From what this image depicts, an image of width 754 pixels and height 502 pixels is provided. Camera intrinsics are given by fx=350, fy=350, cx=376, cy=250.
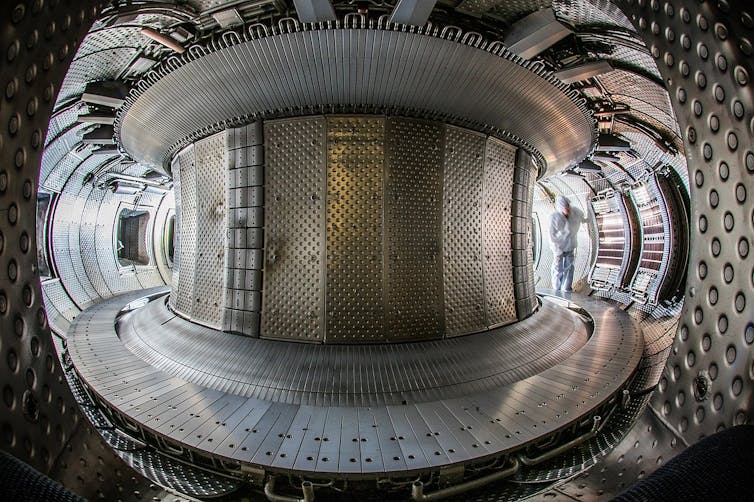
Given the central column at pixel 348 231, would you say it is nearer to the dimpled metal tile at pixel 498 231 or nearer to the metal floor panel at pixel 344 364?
the metal floor panel at pixel 344 364

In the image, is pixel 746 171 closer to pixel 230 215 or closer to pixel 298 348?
pixel 298 348

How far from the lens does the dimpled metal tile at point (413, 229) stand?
3248 millimetres

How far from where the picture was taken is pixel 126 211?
31.0 ft

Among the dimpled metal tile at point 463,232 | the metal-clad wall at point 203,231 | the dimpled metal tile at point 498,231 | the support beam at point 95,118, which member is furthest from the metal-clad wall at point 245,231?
the support beam at point 95,118

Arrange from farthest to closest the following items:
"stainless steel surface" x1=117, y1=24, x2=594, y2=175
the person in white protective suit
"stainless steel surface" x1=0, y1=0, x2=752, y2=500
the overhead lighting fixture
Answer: the person in white protective suit
the overhead lighting fixture
"stainless steel surface" x1=117, y1=24, x2=594, y2=175
"stainless steel surface" x1=0, y1=0, x2=752, y2=500

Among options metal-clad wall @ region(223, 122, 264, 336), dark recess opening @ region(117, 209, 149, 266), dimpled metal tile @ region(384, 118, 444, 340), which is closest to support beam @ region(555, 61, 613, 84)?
dimpled metal tile @ region(384, 118, 444, 340)

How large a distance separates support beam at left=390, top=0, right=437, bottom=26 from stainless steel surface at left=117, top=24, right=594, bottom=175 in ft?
0.35

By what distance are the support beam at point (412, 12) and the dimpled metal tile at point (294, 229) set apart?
111 cm

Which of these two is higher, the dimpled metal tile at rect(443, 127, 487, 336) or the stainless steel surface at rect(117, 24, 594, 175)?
the stainless steel surface at rect(117, 24, 594, 175)

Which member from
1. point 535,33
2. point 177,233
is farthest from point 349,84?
point 177,233

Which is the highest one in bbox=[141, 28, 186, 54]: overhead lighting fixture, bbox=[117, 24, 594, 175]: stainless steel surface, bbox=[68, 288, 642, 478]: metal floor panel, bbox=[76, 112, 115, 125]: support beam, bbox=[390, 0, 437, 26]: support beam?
bbox=[141, 28, 186, 54]: overhead lighting fixture

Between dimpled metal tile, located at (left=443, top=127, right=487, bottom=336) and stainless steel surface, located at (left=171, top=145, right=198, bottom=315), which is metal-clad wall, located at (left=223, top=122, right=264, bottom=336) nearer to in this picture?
stainless steel surface, located at (left=171, top=145, right=198, bottom=315)

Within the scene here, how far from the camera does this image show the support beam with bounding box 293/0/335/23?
93.1 inches

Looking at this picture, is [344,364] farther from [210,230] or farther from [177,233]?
[177,233]
